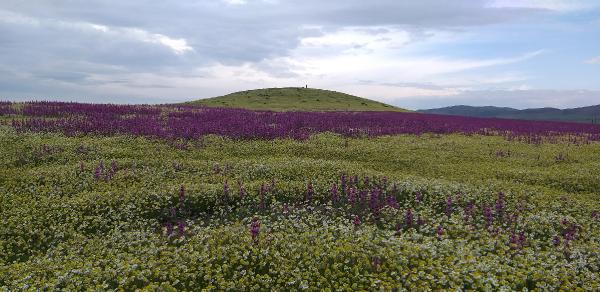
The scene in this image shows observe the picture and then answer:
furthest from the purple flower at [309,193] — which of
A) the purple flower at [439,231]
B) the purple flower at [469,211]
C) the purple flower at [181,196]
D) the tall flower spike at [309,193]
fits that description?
the purple flower at [469,211]

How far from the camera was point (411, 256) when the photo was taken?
978 cm

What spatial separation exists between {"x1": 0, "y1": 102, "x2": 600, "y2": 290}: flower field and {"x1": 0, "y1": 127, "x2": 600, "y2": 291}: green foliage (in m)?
0.06

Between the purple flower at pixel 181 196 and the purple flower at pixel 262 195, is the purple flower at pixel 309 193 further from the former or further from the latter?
the purple flower at pixel 181 196

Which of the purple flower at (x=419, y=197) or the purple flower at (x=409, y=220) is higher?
the purple flower at (x=419, y=197)

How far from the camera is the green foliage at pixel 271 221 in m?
8.99

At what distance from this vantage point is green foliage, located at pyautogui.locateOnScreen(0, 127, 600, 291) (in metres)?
8.99

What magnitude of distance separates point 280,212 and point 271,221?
2.33ft

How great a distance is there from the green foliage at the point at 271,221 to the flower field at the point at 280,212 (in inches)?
2.3

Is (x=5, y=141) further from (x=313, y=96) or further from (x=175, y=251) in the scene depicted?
(x=313, y=96)

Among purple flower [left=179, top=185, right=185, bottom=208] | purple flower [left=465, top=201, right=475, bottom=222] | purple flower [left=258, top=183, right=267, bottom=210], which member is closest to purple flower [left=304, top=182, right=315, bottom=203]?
purple flower [left=258, top=183, right=267, bottom=210]

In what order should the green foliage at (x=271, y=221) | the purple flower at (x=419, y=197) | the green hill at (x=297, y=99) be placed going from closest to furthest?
the green foliage at (x=271, y=221) < the purple flower at (x=419, y=197) < the green hill at (x=297, y=99)

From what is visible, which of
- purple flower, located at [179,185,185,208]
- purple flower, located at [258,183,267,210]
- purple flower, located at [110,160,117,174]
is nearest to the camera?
purple flower, located at [179,185,185,208]

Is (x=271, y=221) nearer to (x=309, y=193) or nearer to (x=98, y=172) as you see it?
(x=309, y=193)

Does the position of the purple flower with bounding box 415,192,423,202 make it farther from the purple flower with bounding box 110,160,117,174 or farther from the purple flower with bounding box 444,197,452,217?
the purple flower with bounding box 110,160,117,174
